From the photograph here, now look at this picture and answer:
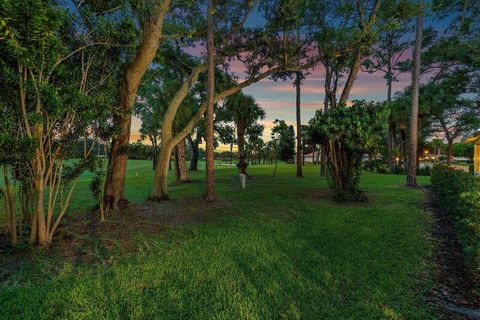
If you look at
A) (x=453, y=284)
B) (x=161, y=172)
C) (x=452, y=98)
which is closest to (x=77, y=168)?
(x=161, y=172)

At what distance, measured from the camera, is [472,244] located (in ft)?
13.0

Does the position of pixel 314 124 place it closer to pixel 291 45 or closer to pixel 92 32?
pixel 291 45

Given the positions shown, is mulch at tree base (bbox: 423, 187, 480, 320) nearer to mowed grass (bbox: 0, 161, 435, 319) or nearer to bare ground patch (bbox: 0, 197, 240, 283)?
mowed grass (bbox: 0, 161, 435, 319)

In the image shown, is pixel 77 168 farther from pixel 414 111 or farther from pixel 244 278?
pixel 414 111

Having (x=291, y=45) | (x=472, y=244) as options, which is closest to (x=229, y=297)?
(x=472, y=244)

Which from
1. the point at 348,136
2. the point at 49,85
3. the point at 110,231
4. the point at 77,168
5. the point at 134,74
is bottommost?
the point at 110,231

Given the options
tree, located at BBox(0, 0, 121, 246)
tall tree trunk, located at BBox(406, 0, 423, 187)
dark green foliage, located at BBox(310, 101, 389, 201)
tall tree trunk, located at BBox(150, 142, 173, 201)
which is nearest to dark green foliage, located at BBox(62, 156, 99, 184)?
tree, located at BBox(0, 0, 121, 246)

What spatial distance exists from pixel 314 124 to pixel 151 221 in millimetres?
7185

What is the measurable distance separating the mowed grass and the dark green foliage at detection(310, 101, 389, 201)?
385 cm

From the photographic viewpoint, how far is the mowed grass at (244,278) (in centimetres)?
312

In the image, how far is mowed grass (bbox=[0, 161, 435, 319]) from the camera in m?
3.12

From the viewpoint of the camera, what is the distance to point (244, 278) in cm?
391

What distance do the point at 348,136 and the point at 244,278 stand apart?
788cm

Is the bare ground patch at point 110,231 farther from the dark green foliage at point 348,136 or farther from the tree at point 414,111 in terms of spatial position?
the tree at point 414,111
